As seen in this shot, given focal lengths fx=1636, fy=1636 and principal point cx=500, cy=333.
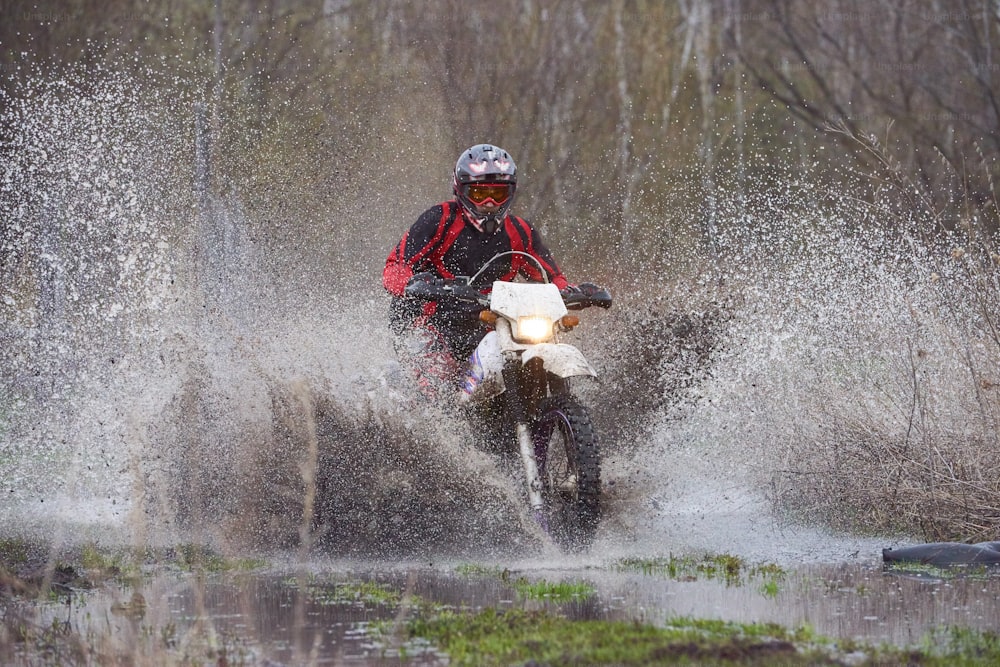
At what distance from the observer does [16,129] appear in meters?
18.0

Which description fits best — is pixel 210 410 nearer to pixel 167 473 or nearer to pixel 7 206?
pixel 167 473

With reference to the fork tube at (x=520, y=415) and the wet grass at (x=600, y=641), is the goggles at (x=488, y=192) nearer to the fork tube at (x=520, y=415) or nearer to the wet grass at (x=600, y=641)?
the fork tube at (x=520, y=415)

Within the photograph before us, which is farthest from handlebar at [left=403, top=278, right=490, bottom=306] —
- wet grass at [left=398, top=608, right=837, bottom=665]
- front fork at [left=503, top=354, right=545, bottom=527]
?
wet grass at [left=398, top=608, right=837, bottom=665]

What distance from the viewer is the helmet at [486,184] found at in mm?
9703

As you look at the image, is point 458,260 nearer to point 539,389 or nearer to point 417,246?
point 417,246

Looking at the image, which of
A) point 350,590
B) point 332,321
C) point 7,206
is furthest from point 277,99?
point 350,590

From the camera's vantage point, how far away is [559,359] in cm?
877

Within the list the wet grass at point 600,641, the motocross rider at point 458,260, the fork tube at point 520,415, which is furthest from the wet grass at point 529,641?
the motocross rider at point 458,260

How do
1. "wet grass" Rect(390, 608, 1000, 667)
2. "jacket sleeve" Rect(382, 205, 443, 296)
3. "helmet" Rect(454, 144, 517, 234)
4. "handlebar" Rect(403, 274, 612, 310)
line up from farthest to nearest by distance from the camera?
"jacket sleeve" Rect(382, 205, 443, 296) < "helmet" Rect(454, 144, 517, 234) < "handlebar" Rect(403, 274, 612, 310) < "wet grass" Rect(390, 608, 1000, 667)

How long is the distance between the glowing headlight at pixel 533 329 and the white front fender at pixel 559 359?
82 millimetres

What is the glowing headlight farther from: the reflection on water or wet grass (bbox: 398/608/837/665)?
wet grass (bbox: 398/608/837/665)

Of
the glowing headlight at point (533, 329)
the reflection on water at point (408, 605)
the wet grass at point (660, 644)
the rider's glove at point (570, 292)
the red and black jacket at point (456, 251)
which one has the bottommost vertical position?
the wet grass at point (660, 644)

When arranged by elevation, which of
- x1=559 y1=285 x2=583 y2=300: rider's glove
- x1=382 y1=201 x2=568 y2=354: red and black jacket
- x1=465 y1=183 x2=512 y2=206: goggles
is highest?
x1=465 y1=183 x2=512 y2=206: goggles

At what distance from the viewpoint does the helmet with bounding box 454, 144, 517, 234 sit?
9.70 meters
